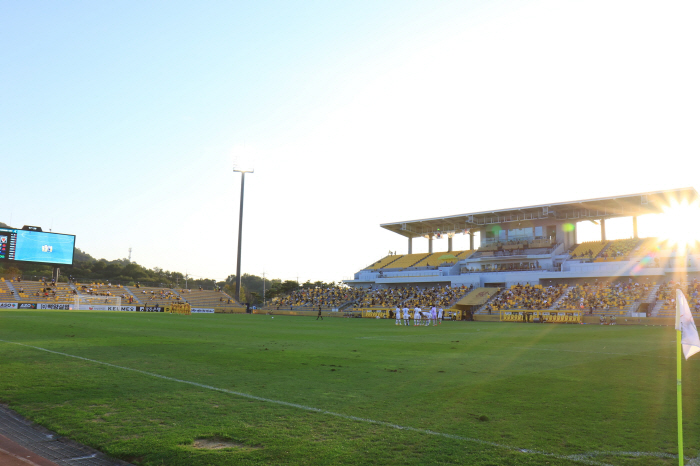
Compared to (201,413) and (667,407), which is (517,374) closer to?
(667,407)

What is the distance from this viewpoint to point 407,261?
259 ft

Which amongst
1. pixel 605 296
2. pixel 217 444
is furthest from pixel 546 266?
pixel 217 444

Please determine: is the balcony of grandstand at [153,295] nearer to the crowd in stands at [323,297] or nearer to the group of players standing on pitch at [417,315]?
the crowd in stands at [323,297]

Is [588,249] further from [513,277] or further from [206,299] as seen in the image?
[206,299]

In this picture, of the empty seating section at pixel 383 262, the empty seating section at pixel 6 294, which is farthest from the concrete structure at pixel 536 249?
the empty seating section at pixel 6 294

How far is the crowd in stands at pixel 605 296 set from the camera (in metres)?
44.5

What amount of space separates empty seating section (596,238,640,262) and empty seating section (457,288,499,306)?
41.0ft

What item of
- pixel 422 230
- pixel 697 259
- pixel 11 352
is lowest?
pixel 11 352

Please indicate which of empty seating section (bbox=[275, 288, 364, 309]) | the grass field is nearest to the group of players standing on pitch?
the grass field

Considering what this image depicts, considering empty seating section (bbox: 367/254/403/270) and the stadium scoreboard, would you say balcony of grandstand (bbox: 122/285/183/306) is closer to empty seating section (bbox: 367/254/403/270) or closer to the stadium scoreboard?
the stadium scoreboard

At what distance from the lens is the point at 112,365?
38.0 feet

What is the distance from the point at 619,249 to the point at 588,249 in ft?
11.4

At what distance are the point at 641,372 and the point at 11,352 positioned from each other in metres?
16.8

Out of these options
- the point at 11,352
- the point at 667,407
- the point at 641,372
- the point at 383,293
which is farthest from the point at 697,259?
the point at 11,352
